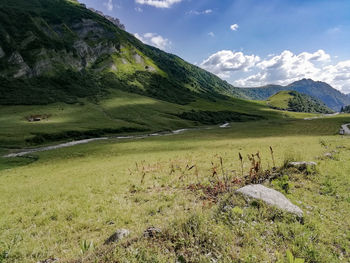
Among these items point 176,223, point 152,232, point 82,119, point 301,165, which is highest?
point 82,119

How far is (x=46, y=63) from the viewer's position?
18412cm

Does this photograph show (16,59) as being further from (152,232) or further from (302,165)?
(302,165)

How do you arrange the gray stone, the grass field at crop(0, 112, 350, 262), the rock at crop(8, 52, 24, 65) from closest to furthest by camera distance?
1. the grass field at crop(0, 112, 350, 262)
2. the gray stone
3. the rock at crop(8, 52, 24, 65)

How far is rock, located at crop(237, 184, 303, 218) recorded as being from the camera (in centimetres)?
853

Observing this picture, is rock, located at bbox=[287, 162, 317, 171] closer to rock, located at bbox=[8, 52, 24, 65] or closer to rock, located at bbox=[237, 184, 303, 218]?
rock, located at bbox=[237, 184, 303, 218]

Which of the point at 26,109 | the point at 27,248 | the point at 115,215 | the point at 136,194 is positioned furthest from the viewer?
the point at 26,109

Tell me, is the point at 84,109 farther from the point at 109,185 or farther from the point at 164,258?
the point at 164,258

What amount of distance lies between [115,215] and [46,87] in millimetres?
186870

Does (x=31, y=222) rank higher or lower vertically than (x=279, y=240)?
lower

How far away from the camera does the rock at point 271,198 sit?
8.53 meters

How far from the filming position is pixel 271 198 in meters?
9.13

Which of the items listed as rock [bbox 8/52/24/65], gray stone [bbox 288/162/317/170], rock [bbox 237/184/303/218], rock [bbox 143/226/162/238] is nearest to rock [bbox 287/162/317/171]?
gray stone [bbox 288/162/317/170]

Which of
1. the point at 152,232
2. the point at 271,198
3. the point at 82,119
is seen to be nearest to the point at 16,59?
the point at 82,119

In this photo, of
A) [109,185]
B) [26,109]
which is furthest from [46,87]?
[109,185]
